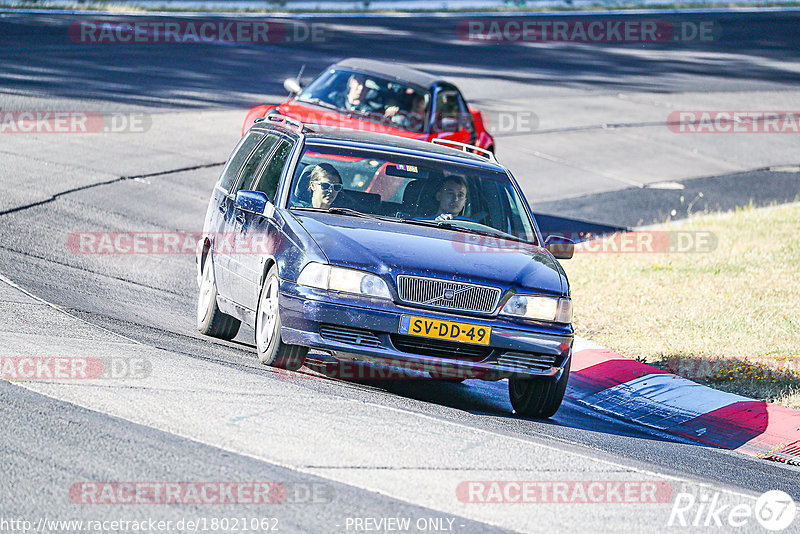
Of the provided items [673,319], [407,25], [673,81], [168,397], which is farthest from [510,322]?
[407,25]

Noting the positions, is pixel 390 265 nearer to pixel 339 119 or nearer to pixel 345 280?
pixel 345 280

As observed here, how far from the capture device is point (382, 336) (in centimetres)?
738

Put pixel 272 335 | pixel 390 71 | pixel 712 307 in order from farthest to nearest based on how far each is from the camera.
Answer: pixel 390 71 → pixel 712 307 → pixel 272 335

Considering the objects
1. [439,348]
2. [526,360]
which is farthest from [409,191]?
[526,360]

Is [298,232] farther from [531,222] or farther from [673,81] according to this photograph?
[673,81]

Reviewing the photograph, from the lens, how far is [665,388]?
31.3 ft

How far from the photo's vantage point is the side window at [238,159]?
977 centimetres

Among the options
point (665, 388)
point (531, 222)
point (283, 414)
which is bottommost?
point (665, 388)

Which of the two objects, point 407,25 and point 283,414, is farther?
point 407,25

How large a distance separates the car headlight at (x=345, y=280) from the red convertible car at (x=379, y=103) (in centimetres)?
684

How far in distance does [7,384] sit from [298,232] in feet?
7.07

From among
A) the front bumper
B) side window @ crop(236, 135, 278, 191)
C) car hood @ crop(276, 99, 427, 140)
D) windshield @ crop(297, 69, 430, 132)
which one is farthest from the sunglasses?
windshield @ crop(297, 69, 430, 132)

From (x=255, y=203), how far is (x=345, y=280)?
4.30 feet

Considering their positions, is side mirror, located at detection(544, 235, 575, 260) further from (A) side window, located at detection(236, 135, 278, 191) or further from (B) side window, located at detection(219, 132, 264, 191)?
(B) side window, located at detection(219, 132, 264, 191)
